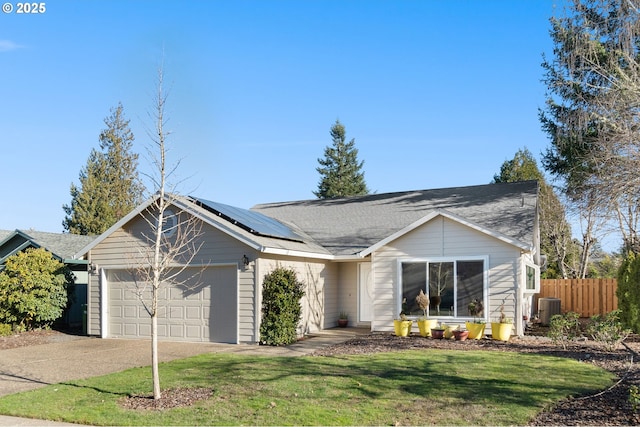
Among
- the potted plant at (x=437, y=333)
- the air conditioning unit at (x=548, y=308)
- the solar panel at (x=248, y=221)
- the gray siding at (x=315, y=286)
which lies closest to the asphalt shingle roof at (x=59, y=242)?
the solar panel at (x=248, y=221)

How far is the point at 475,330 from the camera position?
1444 centimetres

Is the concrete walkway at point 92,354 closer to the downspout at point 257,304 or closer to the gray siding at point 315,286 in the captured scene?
the downspout at point 257,304

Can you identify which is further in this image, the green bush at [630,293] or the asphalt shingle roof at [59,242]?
the asphalt shingle roof at [59,242]

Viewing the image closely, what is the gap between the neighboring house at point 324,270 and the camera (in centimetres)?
1475

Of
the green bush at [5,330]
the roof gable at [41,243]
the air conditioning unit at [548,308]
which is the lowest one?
the green bush at [5,330]

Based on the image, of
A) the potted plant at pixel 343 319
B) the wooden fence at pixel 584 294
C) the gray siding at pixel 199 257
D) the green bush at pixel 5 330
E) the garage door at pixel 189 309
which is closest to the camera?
the gray siding at pixel 199 257

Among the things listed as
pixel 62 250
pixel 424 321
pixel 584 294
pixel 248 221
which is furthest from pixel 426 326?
pixel 62 250

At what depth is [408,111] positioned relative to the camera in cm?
2136

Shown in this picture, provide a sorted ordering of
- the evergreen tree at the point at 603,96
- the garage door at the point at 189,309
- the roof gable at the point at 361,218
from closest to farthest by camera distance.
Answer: the evergreen tree at the point at 603,96 < the garage door at the point at 189,309 < the roof gable at the point at 361,218

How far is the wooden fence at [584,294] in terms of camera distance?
2108cm

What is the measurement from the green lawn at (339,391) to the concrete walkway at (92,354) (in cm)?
93

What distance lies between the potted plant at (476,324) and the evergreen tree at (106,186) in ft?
92.6

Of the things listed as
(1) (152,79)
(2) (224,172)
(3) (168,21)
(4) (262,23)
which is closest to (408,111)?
(4) (262,23)

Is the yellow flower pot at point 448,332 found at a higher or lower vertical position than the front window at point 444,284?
lower
